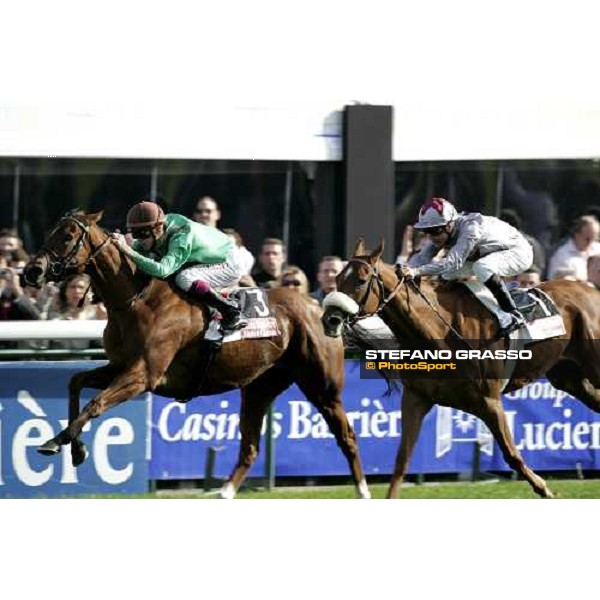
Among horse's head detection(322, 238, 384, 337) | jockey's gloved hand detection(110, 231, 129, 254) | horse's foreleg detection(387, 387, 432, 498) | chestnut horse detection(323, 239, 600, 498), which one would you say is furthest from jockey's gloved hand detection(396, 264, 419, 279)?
jockey's gloved hand detection(110, 231, 129, 254)

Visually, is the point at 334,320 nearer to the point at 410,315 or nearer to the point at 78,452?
the point at 410,315

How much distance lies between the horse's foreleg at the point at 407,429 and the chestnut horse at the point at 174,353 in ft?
1.27

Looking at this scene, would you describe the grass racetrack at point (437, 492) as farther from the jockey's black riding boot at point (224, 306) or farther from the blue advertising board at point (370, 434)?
the jockey's black riding boot at point (224, 306)

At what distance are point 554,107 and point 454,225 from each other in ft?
9.49

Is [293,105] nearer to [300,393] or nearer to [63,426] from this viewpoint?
[300,393]

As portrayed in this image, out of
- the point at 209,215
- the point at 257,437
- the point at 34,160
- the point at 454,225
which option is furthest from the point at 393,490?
the point at 34,160

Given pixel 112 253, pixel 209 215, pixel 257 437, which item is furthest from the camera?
pixel 209 215

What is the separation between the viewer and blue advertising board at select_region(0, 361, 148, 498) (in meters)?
11.1

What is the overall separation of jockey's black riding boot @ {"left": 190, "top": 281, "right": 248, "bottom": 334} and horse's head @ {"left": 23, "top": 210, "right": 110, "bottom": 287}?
72cm

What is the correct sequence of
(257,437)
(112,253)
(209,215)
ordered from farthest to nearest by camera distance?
(209,215) < (257,437) < (112,253)

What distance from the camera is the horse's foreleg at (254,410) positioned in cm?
1112

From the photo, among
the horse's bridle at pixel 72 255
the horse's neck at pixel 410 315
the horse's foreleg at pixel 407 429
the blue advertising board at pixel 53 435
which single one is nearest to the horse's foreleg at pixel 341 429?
the horse's foreleg at pixel 407 429

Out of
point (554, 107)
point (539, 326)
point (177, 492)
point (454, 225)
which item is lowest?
point (177, 492)

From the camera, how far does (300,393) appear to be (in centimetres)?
1185
